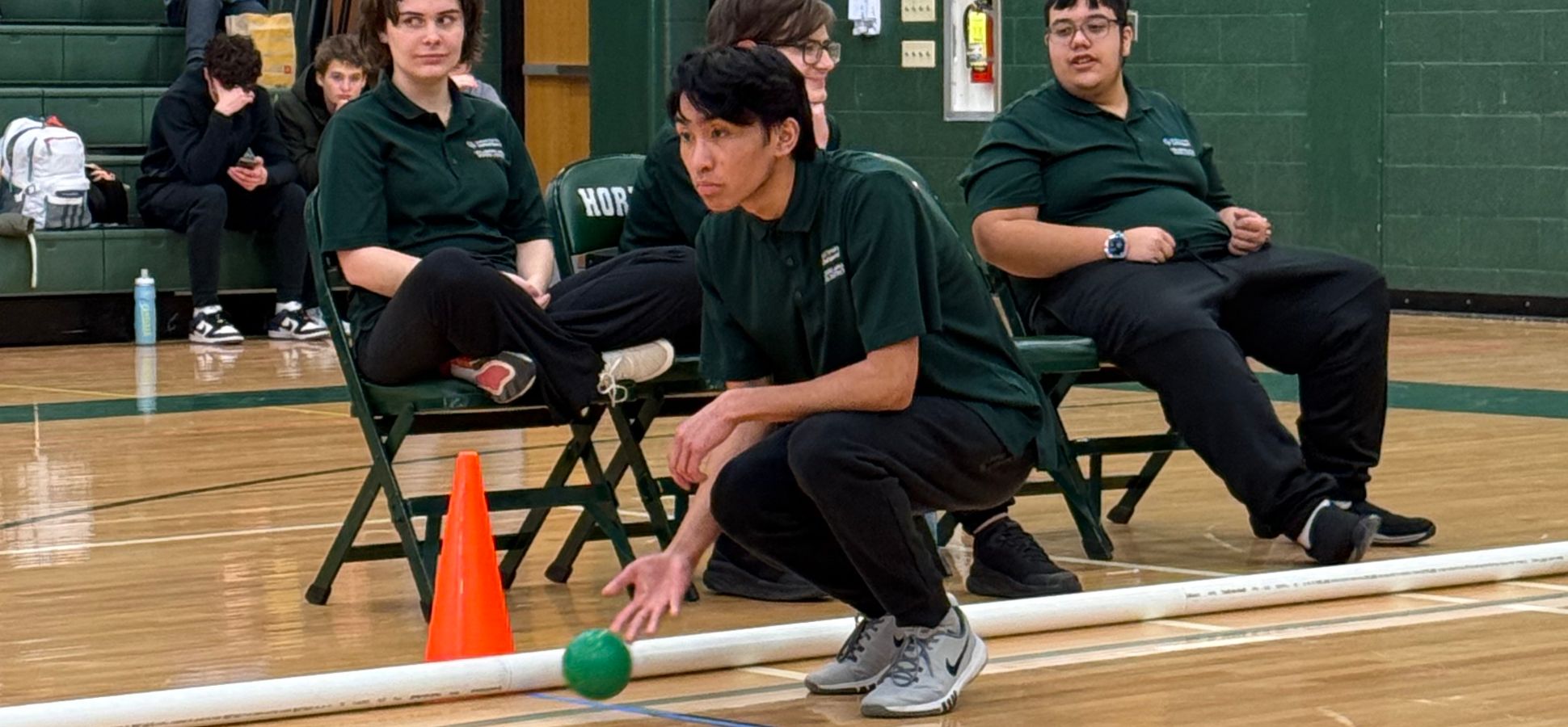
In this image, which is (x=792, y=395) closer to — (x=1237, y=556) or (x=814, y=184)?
(x=814, y=184)

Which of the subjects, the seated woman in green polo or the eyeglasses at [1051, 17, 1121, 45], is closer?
the seated woman in green polo

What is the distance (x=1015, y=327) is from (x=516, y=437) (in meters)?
2.58

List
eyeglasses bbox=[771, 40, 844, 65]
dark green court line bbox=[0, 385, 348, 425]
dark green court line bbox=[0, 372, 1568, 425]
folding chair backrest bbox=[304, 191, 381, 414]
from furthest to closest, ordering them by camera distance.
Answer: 1. dark green court line bbox=[0, 385, 348, 425]
2. dark green court line bbox=[0, 372, 1568, 425]
3. eyeglasses bbox=[771, 40, 844, 65]
4. folding chair backrest bbox=[304, 191, 381, 414]

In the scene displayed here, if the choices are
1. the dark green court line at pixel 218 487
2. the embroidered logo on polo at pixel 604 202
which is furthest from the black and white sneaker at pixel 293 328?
the embroidered logo on polo at pixel 604 202

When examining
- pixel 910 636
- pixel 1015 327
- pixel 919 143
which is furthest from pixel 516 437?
pixel 919 143

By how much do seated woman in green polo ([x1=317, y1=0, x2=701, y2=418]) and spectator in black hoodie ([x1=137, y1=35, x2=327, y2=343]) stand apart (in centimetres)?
572

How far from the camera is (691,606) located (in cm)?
470

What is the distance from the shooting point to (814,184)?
143 inches

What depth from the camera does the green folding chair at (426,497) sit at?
15.0 feet

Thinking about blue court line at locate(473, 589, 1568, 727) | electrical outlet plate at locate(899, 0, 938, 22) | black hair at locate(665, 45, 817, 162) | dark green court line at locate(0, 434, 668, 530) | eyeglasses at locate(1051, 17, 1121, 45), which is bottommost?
dark green court line at locate(0, 434, 668, 530)

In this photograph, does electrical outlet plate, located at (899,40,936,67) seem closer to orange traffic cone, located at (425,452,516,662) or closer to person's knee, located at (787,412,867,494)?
→ orange traffic cone, located at (425,452,516,662)

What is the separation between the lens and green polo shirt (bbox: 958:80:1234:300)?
5.22 meters

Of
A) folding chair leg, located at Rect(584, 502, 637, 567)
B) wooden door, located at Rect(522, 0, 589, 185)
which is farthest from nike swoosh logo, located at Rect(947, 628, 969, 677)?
wooden door, located at Rect(522, 0, 589, 185)

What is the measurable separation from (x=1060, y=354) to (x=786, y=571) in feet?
2.66
